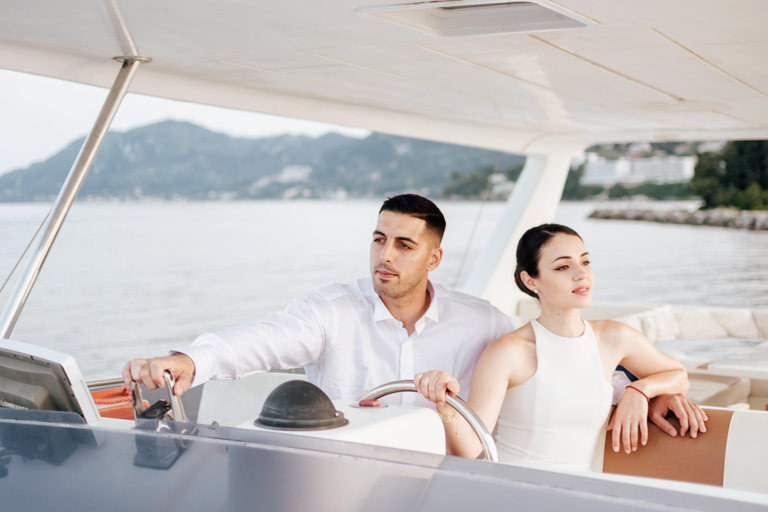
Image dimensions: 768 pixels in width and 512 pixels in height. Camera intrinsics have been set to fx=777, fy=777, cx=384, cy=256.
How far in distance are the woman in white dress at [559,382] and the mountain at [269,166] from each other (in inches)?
1213

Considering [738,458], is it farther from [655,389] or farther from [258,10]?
[258,10]

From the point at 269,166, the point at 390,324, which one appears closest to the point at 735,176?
the point at 269,166

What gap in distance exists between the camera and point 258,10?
83.1 inches

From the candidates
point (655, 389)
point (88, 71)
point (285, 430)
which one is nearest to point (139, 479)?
point (285, 430)

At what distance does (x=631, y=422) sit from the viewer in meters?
2.15

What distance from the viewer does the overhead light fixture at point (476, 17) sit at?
2.09 metres

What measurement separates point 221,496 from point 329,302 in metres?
1.30

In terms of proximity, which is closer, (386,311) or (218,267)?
(386,311)

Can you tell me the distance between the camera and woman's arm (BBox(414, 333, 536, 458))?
1939mm

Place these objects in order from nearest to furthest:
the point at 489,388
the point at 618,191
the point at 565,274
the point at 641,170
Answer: the point at 489,388 → the point at 565,274 → the point at 641,170 → the point at 618,191

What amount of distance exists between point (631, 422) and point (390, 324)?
751 millimetres

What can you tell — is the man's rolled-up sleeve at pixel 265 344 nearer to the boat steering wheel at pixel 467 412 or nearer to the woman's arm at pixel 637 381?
the boat steering wheel at pixel 467 412

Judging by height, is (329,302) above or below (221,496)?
above

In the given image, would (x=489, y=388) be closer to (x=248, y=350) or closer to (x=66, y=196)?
(x=248, y=350)
